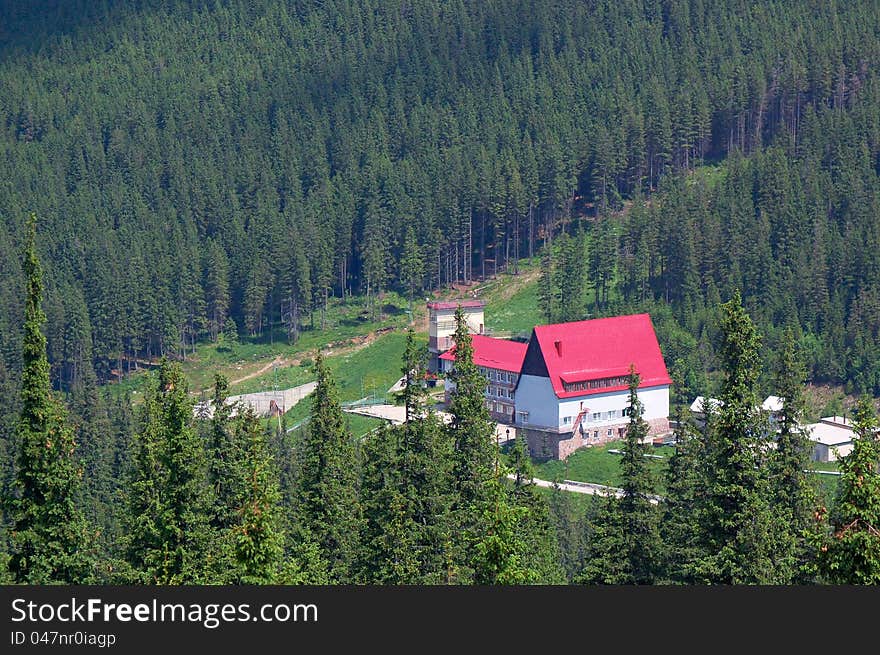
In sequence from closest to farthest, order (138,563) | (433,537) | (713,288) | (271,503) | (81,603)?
(81,603) < (271,503) < (138,563) < (433,537) < (713,288)

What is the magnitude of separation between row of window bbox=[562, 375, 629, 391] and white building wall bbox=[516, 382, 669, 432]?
63 cm

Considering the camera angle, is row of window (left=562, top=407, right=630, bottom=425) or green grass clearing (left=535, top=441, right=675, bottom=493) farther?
row of window (left=562, top=407, right=630, bottom=425)

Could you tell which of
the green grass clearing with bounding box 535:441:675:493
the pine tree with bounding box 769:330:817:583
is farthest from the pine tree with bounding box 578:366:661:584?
the green grass clearing with bounding box 535:441:675:493

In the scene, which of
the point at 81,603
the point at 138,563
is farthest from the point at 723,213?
the point at 81,603

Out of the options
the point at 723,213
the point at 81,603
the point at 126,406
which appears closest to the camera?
the point at 81,603

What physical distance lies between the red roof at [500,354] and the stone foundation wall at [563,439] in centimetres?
617

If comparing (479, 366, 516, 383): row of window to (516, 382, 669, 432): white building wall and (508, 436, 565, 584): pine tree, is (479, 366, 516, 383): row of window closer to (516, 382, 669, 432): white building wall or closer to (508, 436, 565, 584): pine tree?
(516, 382, 669, 432): white building wall

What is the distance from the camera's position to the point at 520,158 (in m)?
177

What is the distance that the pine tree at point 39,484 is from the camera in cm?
4666

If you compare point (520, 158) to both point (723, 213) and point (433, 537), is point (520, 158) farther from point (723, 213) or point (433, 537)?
point (433, 537)

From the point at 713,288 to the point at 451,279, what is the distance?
35.5m

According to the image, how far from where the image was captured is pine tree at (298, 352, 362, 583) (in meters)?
62.8

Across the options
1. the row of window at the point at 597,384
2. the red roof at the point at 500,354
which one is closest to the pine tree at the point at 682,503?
the row of window at the point at 597,384

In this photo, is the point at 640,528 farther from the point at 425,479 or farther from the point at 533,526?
the point at 425,479
